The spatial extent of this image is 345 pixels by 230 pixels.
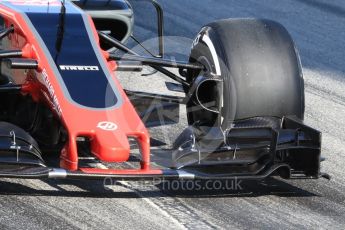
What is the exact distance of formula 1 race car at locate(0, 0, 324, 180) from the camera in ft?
22.5

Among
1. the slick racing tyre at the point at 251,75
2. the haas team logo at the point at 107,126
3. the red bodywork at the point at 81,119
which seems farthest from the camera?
the slick racing tyre at the point at 251,75

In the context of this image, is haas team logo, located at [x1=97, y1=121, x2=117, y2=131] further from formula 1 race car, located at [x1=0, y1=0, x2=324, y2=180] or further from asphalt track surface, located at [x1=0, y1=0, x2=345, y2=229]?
asphalt track surface, located at [x1=0, y1=0, x2=345, y2=229]

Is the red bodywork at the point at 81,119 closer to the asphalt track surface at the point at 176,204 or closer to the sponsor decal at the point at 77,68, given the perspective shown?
the sponsor decal at the point at 77,68

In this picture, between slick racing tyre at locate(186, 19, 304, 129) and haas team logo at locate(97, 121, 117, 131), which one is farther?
slick racing tyre at locate(186, 19, 304, 129)

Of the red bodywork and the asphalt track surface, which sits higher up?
the red bodywork

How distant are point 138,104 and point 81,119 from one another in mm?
1318

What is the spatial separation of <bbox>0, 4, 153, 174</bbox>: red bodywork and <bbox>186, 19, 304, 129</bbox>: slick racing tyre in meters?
0.72

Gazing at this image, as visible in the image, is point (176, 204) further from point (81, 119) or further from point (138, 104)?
point (138, 104)

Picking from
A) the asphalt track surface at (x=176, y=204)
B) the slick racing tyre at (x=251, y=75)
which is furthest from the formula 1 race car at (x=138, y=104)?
the asphalt track surface at (x=176, y=204)

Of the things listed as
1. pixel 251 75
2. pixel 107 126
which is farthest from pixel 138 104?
pixel 107 126

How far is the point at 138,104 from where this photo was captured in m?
8.18

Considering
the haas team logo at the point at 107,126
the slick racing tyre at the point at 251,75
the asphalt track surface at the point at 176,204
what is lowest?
the asphalt track surface at the point at 176,204

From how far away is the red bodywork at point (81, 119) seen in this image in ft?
22.2

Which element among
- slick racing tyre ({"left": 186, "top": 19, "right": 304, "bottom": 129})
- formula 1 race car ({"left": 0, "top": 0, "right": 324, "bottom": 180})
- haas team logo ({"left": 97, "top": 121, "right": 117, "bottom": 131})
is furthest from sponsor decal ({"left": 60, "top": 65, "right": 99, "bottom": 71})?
slick racing tyre ({"left": 186, "top": 19, "right": 304, "bottom": 129})
